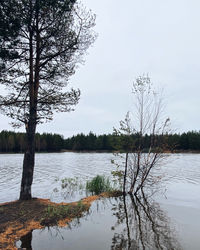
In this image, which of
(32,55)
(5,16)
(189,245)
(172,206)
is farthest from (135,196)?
(5,16)

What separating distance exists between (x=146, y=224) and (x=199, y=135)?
75.3 metres

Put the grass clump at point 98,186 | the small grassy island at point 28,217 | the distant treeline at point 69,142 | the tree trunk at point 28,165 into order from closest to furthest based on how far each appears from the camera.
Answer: the small grassy island at point 28,217
the tree trunk at point 28,165
the grass clump at point 98,186
the distant treeline at point 69,142

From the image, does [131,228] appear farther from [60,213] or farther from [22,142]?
[22,142]

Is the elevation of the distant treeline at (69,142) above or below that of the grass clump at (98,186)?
above

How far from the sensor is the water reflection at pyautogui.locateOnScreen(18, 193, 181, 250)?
17.6 ft

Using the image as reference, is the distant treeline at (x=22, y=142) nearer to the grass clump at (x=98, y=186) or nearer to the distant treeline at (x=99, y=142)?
the distant treeline at (x=99, y=142)

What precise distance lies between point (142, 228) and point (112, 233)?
1116 mm

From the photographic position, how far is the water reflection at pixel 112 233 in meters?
5.35

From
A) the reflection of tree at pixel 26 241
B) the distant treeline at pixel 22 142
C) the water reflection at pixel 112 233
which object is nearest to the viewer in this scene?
the reflection of tree at pixel 26 241

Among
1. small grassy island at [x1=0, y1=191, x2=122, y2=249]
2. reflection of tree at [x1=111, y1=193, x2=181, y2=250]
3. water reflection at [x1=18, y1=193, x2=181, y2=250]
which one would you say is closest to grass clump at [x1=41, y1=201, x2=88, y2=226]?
small grassy island at [x1=0, y1=191, x2=122, y2=249]

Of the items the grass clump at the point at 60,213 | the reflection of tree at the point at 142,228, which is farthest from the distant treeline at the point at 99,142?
the grass clump at the point at 60,213

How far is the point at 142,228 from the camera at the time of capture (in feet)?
21.9

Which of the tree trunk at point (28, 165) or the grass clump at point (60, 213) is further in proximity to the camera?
the tree trunk at point (28, 165)

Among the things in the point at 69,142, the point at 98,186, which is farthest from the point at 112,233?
the point at 69,142
